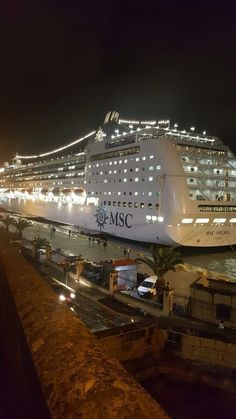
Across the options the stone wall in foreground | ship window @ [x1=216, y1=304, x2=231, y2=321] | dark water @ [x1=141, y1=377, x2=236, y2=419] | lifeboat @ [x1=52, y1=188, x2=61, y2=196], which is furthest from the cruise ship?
the stone wall in foreground

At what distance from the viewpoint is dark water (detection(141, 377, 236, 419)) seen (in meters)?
9.08

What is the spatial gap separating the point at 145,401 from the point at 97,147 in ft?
150

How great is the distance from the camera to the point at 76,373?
1933 millimetres

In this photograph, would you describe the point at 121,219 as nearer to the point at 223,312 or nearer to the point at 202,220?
the point at 202,220

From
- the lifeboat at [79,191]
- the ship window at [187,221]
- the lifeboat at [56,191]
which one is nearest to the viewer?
the ship window at [187,221]

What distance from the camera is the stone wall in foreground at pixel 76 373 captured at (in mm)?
1618

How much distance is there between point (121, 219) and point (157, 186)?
7162mm

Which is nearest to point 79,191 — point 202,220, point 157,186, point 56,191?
point 56,191

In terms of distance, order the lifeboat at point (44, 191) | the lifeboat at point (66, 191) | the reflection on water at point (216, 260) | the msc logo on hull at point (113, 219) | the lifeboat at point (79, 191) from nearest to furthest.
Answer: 1. the reflection on water at point (216, 260)
2. the msc logo on hull at point (113, 219)
3. the lifeboat at point (79, 191)
4. the lifeboat at point (66, 191)
5. the lifeboat at point (44, 191)

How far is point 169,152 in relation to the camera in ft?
108

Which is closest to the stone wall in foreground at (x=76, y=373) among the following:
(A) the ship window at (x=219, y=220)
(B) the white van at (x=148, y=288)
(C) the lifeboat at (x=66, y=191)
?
(B) the white van at (x=148, y=288)

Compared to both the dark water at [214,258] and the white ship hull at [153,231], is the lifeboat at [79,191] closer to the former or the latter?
the white ship hull at [153,231]

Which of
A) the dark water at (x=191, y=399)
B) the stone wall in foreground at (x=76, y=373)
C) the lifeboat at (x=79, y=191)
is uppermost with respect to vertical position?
the lifeboat at (x=79, y=191)

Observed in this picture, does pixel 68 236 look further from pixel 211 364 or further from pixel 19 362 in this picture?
pixel 19 362
